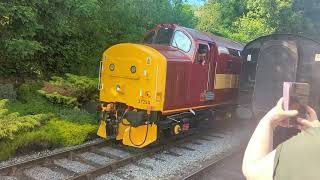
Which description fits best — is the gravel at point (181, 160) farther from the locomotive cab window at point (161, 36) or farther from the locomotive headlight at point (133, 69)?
the locomotive cab window at point (161, 36)

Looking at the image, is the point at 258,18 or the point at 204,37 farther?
the point at 258,18

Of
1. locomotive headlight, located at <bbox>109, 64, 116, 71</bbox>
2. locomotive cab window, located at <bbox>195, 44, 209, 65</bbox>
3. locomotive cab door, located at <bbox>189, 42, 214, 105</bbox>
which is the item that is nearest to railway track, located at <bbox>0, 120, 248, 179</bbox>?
locomotive cab door, located at <bbox>189, 42, 214, 105</bbox>

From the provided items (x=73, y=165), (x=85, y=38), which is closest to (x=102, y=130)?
(x=73, y=165)

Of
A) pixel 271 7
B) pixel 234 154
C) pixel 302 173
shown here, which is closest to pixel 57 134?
pixel 234 154

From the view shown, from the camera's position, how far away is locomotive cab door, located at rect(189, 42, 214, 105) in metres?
10.8

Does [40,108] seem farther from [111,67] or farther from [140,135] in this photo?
[140,135]

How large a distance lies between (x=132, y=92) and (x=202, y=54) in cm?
233

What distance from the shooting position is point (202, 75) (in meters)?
11.1

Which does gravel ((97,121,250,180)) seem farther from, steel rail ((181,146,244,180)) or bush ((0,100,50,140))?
bush ((0,100,50,140))

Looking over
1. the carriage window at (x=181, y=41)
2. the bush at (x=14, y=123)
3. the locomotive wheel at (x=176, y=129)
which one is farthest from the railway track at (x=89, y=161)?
the carriage window at (x=181, y=41)

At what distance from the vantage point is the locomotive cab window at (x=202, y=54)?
10.9 metres

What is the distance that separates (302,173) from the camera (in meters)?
2.17

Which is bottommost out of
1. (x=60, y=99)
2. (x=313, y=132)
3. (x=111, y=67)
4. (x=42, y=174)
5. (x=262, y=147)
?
(x=42, y=174)

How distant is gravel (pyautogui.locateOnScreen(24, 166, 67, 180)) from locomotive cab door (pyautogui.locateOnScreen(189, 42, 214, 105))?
4018mm
